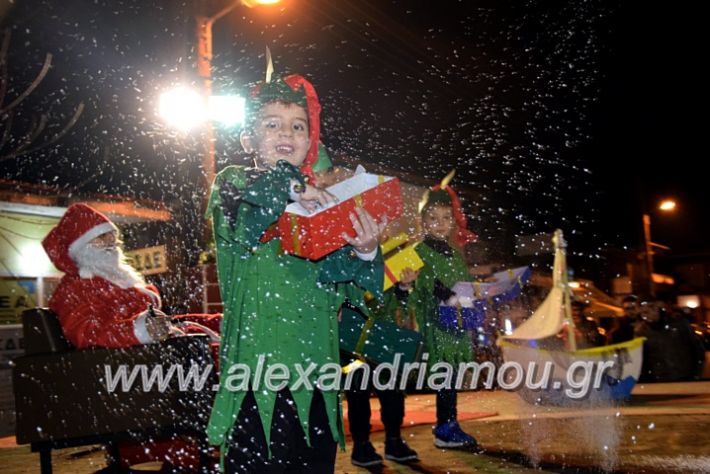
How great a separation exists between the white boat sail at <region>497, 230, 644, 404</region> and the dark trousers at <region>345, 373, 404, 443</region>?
8.48 feet

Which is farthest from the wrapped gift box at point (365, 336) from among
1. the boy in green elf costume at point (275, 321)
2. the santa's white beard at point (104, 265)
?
the santa's white beard at point (104, 265)

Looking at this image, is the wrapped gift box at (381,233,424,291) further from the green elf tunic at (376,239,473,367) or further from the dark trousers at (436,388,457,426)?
the dark trousers at (436,388,457,426)

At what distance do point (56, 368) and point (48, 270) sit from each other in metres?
6.97

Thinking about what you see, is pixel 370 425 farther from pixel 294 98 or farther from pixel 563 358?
pixel 563 358

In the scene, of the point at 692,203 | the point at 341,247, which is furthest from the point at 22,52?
the point at 692,203

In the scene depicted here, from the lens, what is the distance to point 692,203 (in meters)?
24.9

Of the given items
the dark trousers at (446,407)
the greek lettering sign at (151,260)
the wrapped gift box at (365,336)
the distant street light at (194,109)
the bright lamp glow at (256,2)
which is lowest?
the dark trousers at (446,407)

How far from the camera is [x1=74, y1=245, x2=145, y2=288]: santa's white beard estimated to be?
3.41 meters

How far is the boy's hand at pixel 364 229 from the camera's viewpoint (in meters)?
1.73

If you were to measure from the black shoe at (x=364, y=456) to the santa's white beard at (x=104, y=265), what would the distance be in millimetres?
1651

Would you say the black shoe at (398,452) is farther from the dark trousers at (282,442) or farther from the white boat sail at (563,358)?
the white boat sail at (563,358)

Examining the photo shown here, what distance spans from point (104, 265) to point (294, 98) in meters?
2.01

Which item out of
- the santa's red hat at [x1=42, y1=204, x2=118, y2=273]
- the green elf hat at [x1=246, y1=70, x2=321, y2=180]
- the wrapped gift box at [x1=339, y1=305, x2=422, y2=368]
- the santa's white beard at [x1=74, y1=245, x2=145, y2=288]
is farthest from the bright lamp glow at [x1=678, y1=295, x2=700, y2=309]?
the green elf hat at [x1=246, y1=70, x2=321, y2=180]

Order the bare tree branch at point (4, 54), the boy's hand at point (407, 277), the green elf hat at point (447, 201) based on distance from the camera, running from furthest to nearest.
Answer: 1. the bare tree branch at point (4, 54)
2. the green elf hat at point (447, 201)
3. the boy's hand at point (407, 277)
